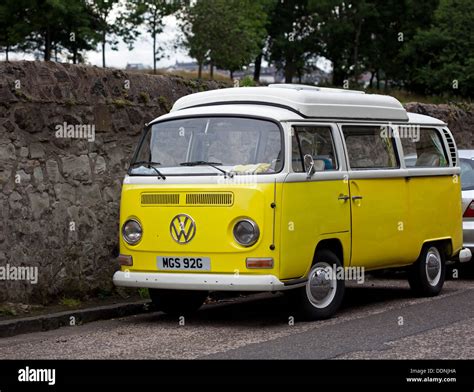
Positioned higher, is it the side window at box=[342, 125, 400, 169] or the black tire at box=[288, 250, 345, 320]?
the side window at box=[342, 125, 400, 169]

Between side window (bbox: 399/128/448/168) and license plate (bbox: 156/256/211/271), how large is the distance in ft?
10.4

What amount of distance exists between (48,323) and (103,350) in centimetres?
164

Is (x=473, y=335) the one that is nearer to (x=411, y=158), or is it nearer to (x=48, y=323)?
(x=411, y=158)

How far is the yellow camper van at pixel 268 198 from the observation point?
399 inches

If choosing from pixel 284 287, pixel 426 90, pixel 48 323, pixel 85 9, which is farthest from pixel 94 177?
pixel 426 90

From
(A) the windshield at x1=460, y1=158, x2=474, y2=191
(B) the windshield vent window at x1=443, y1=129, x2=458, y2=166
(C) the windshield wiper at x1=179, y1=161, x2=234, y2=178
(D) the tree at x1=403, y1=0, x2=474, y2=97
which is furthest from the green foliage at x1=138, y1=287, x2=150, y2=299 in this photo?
(D) the tree at x1=403, y1=0, x2=474, y2=97

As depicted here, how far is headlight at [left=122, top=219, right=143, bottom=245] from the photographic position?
10.8 meters

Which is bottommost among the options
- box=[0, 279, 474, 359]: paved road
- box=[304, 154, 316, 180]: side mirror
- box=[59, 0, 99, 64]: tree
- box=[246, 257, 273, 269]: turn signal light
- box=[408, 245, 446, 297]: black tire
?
box=[0, 279, 474, 359]: paved road

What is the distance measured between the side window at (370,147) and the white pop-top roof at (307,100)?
15cm

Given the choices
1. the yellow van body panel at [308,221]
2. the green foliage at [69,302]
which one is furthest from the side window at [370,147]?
the green foliage at [69,302]

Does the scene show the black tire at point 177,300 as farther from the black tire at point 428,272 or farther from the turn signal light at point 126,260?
the black tire at point 428,272

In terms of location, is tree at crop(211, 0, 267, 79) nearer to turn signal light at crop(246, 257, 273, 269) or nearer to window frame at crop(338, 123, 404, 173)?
window frame at crop(338, 123, 404, 173)

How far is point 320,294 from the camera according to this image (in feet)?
35.3
